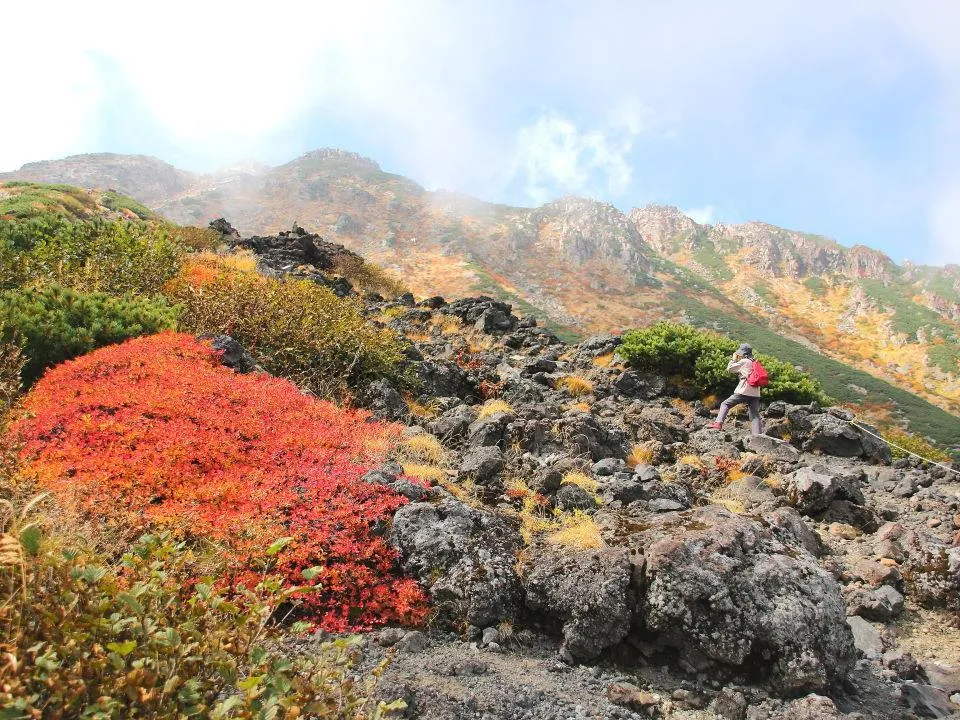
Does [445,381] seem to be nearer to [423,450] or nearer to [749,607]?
[423,450]

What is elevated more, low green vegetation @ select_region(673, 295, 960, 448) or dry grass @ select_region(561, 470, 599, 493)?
low green vegetation @ select_region(673, 295, 960, 448)

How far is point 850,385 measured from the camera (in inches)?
1465

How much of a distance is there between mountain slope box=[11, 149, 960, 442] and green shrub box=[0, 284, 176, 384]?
3750 centimetres

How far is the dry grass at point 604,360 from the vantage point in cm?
1611

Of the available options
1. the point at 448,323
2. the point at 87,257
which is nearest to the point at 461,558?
the point at 87,257

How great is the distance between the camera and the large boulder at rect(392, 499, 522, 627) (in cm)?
452

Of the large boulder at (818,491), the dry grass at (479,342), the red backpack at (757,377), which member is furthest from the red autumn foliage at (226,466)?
the dry grass at (479,342)

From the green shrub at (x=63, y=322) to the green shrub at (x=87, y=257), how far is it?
1562 millimetres

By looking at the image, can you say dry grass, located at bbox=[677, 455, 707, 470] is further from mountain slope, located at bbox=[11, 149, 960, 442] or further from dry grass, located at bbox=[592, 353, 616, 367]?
mountain slope, located at bbox=[11, 149, 960, 442]

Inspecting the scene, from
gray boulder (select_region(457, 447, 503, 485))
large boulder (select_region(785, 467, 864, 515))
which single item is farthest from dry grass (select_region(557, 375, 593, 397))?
gray boulder (select_region(457, 447, 503, 485))

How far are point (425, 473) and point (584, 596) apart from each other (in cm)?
251

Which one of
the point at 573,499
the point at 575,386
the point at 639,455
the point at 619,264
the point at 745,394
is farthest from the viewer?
the point at 619,264

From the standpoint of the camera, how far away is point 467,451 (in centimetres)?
789

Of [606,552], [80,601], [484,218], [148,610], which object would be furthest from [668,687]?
[484,218]
